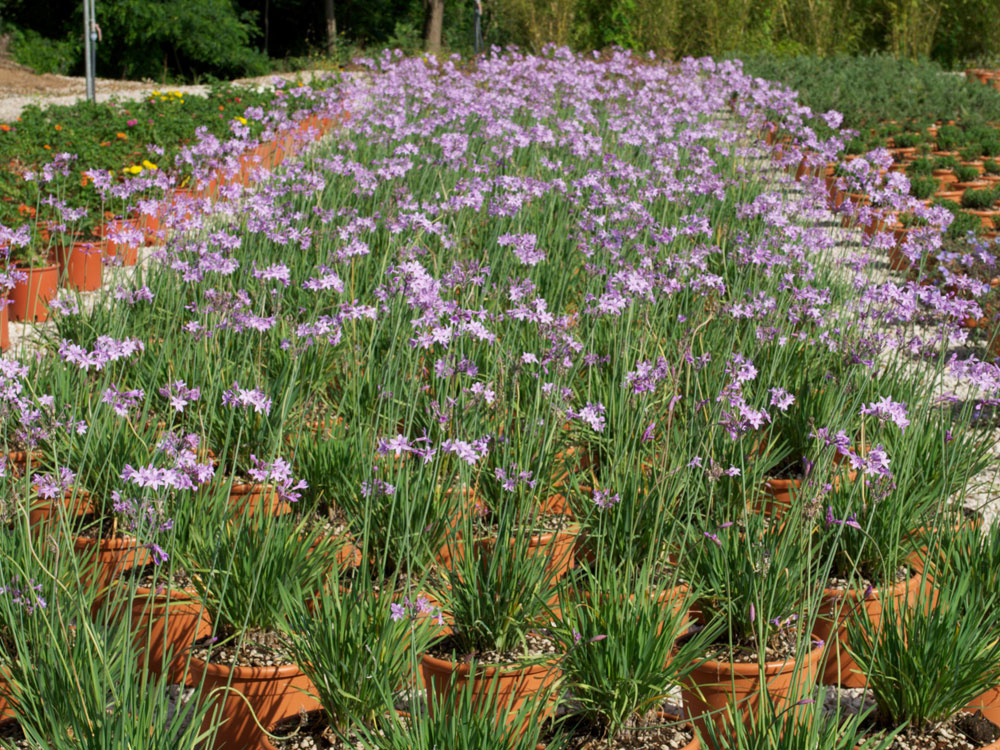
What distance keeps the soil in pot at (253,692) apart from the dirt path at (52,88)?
1276 cm

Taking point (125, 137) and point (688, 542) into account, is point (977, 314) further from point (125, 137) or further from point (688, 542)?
point (125, 137)

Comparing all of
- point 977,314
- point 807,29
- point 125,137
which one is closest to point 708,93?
point 125,137

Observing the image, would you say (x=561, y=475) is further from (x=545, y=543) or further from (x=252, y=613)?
(x=252, y=613)

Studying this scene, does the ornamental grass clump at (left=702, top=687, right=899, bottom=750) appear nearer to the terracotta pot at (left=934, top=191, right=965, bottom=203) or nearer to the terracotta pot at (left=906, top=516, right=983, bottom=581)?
the terracotta pot at (left=906, top=516, right=983, bottom=581)

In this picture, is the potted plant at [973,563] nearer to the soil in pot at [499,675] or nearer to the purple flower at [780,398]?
the purple flower at [780,398]

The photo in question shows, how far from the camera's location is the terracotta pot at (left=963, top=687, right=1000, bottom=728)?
8.79ft

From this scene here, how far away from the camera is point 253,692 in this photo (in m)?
2.57

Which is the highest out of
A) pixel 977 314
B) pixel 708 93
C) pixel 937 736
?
pixel 708 93

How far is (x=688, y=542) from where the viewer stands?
10.0 ft

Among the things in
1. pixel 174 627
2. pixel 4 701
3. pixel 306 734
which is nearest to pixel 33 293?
pixel 174 627

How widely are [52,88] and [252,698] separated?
18.3 meters

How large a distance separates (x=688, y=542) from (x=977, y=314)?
1.37 m

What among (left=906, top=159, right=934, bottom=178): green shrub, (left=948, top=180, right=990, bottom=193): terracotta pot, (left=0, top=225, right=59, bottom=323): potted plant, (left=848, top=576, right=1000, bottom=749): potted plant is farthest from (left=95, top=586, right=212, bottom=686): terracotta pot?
(left=948, top=180, right=990, bottom=193): terracotta pot

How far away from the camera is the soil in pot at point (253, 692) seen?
8.36 ft
